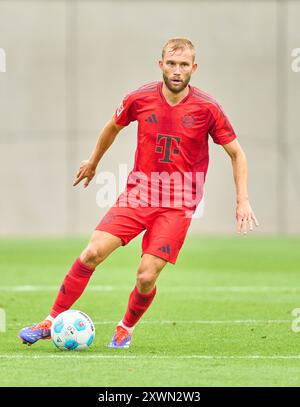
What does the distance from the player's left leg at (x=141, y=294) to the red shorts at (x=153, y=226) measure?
74mm

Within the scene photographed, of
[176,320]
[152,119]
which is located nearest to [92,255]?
[152,119]

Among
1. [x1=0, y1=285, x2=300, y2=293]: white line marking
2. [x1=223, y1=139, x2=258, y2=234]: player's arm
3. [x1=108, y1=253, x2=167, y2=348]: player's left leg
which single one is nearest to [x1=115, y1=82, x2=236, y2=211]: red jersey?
[x1=223, y1=139, x2=258, y2=234]: player's arm

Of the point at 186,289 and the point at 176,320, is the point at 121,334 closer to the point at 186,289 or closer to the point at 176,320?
the point at 176,320

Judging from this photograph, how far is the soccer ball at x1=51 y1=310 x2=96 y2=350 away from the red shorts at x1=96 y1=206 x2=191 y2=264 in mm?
721

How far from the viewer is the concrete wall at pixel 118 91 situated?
24219 mm

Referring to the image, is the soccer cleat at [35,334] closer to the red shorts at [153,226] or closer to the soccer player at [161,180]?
the soccer player at [161,180]

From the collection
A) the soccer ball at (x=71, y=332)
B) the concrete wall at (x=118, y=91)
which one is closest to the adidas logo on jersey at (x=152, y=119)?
the soccer ball at (x=71, y=332)

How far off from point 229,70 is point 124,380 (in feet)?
61.3

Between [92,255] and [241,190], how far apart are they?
126cm

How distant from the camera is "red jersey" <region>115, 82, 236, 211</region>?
330 inches

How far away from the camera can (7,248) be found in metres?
20.2

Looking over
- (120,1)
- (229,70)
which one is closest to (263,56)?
(229,70)

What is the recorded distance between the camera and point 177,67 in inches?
325

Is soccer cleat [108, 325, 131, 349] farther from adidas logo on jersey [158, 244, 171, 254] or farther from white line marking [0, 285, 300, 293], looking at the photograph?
white line marking [0, 285, 300, 293]
